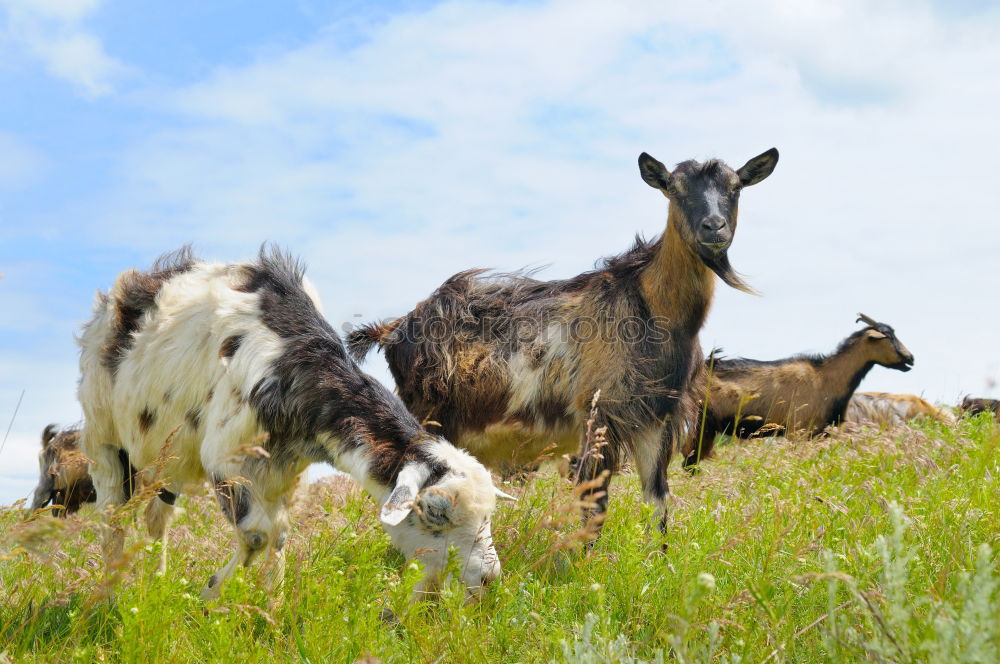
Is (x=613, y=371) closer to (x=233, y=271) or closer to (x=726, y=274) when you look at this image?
(x=726, y=274)

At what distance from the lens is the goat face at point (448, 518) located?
4438 mm

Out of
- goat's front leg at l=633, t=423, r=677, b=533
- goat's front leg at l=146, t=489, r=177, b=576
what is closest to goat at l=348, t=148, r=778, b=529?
goat's front leg at l=633, t=423, r=677, b=533

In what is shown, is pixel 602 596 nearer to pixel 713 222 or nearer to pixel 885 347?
pixel 713 222

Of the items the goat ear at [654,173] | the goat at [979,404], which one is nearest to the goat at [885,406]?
the goat at [979,404]

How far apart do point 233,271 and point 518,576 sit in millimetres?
3081

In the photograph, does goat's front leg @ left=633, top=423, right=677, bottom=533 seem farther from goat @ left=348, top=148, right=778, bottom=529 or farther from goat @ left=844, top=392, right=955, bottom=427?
goat @ left=844, top=392, right=955, bottom=427

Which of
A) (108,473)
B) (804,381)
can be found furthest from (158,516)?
(804,381)

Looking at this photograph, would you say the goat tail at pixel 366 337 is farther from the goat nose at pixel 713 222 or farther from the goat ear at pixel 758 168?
the goat ear at pixel 758 168

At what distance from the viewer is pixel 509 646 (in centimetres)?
385

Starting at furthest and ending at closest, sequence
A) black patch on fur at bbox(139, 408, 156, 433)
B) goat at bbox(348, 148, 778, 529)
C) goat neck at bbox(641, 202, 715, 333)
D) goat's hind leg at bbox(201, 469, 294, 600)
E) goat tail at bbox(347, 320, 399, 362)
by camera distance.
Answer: goat tail at bbox(347, 320, 399, 362) < goat neck at bbox(641, 202, 715, 333) < goat at bbox(348, 148, 778, 529) < black patch on fur at bbox(139, 408, 156, 433) < goat's hind leg at bbox(201, 469, 294, 600)

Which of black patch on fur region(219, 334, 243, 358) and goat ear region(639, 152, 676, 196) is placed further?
goat ear region(639, 152, 676, 196)

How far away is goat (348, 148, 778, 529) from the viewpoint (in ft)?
22.0

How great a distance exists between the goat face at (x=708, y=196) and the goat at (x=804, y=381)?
6.03 metres

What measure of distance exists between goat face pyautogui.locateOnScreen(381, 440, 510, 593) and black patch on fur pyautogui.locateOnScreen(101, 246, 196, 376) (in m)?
2.66
